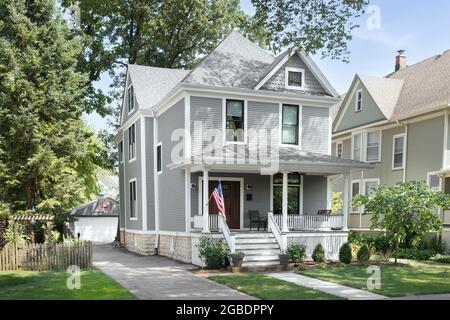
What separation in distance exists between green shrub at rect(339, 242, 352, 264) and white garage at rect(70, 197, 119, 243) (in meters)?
24.8

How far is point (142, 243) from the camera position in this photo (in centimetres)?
2112

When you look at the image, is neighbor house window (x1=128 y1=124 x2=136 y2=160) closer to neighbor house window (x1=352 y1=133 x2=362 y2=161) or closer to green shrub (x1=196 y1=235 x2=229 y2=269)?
green shrub (x1=196 y1=235 x2=229 y2=269)

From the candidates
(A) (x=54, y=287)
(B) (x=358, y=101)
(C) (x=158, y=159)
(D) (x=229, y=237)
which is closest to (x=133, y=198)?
(C) (x=158, y=159)

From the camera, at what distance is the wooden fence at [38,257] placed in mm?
14227

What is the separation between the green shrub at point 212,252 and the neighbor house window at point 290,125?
6145mm

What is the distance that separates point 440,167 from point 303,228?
7878 millimetres

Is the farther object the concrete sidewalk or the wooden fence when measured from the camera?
the wooden fence

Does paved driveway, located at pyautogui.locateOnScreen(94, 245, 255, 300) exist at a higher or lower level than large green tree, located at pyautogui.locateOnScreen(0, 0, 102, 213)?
lower

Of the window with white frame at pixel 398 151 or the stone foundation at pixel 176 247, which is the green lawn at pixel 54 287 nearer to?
the stone foundation at pixel 176 247

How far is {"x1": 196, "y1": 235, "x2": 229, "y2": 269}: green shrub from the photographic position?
1473cm

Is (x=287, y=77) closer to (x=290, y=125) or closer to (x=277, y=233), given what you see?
(x=290, y=125)

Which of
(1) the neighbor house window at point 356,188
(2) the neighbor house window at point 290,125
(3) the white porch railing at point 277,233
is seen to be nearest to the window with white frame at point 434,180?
(1) the neighbor house window at point 356,188

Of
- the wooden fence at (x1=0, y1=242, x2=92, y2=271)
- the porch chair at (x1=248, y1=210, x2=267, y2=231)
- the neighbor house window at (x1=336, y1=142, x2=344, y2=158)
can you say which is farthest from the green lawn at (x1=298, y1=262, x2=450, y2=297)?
the neighbor house window at (x1=336, y1=142, x2=344, y2=158)
